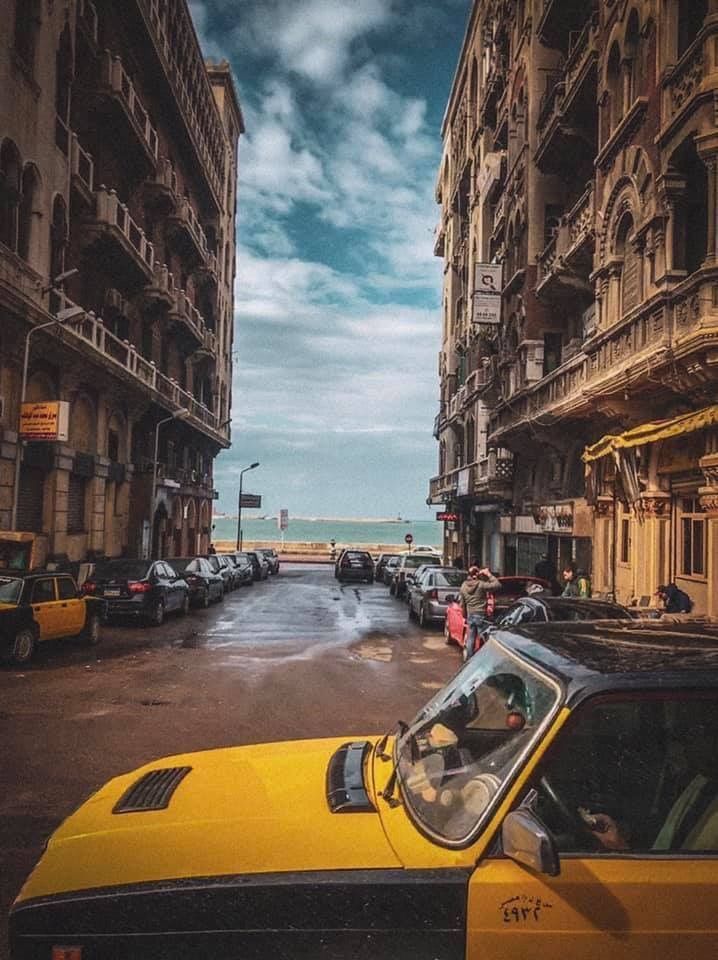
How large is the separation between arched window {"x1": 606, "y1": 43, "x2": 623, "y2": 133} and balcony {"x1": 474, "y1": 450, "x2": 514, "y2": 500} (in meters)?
12.9

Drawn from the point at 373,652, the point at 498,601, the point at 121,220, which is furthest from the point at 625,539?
the point at 121,220

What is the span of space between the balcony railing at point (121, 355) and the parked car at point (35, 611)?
9906mm

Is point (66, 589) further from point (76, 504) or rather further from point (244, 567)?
point (244, 567)

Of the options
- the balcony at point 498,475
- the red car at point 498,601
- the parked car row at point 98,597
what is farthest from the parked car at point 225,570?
→ the red car at point 498,601

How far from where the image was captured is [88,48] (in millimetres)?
24188

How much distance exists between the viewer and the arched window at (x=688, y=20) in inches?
552

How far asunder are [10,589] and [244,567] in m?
23.6

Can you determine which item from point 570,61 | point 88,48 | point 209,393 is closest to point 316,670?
point 570,61

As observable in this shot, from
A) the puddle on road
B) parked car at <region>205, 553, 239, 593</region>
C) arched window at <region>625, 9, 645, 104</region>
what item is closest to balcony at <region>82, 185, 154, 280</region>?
parked car at <region>205, 553, 239, 593</region>

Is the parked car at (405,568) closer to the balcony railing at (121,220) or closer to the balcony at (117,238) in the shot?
the balcony at (117,238)

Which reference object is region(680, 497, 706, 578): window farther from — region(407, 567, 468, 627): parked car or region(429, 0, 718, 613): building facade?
region(407, 567, 468, 627): parked car

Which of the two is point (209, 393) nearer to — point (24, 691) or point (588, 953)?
point (24, 691)

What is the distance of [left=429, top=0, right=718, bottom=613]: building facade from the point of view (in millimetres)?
12648

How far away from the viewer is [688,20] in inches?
554
